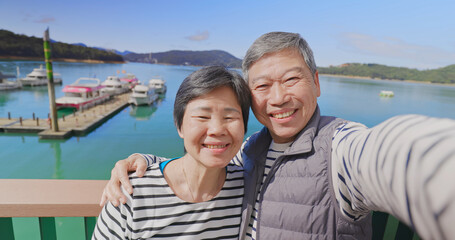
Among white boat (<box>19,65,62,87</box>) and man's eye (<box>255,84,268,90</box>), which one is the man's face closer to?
man's eye (<box>255,84,268,90</box>)

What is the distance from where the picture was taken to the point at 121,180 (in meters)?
1.13

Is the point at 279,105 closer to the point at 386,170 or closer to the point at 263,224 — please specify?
the point at 263,224

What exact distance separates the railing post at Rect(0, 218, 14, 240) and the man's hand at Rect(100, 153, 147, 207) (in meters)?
0.51

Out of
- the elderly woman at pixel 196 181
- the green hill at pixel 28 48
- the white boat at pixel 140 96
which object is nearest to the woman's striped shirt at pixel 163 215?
the elderly woman at pixel 196 181

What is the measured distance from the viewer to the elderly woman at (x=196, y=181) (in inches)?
43.7

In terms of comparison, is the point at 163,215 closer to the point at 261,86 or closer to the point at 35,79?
the point at 261,86

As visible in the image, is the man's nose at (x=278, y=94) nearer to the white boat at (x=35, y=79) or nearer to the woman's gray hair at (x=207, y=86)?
the woman's gray hair at (x=207, y=86)

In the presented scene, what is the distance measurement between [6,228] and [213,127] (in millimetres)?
1166

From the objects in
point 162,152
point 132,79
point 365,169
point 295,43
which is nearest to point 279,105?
point 295,43

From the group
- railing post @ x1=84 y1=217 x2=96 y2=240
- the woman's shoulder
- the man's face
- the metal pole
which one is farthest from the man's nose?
the metal pole

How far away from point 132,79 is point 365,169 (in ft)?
143

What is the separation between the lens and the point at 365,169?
541 millimetres

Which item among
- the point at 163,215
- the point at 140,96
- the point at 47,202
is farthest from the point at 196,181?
the point at 140,96

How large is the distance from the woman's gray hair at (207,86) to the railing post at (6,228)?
3.14 ft
